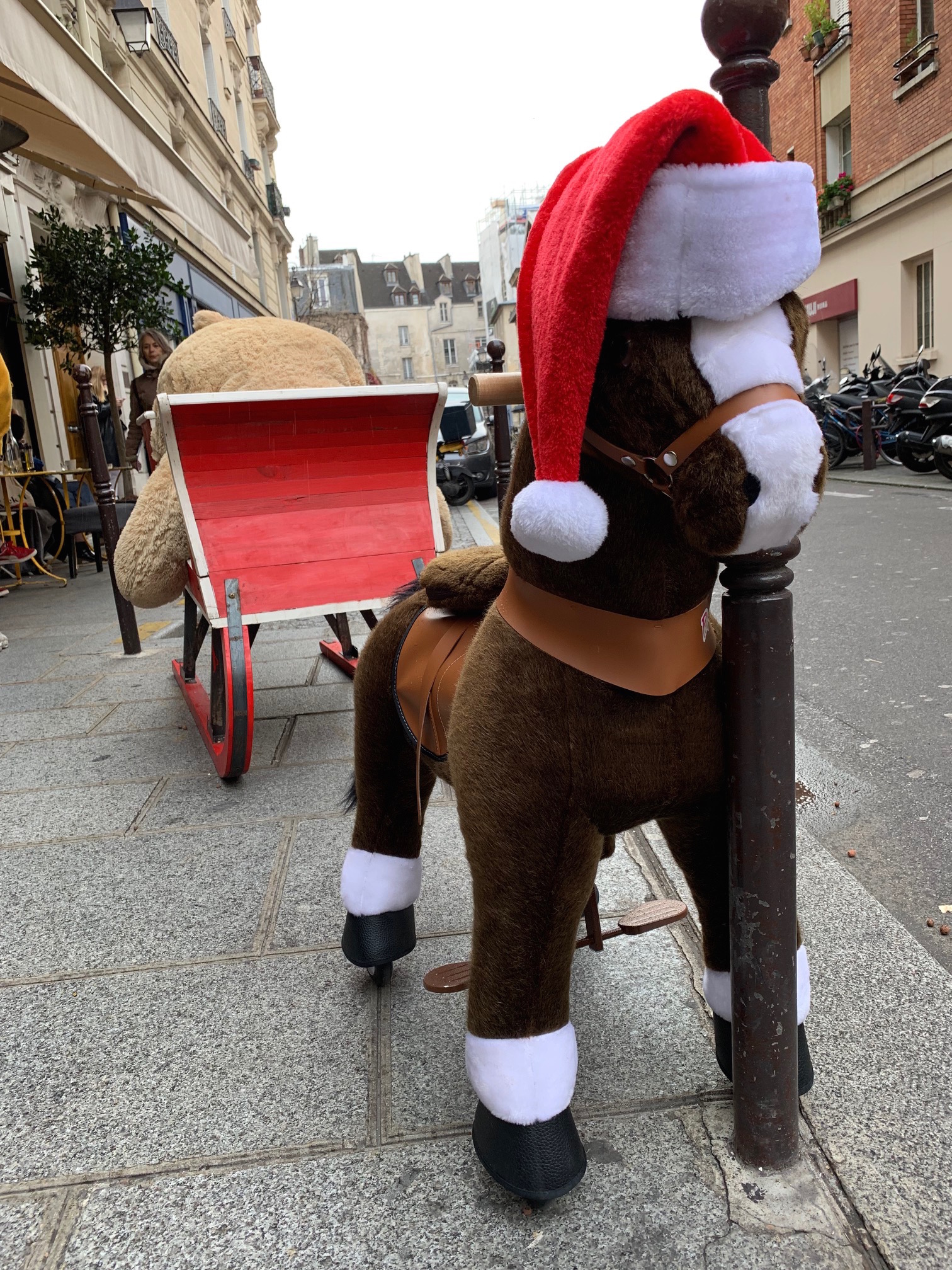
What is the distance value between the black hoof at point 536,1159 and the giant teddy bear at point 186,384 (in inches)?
90.1

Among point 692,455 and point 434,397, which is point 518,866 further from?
point 434,397

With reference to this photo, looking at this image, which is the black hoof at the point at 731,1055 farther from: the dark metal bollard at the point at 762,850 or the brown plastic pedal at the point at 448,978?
the brown plastic pedal at the point at 448,978

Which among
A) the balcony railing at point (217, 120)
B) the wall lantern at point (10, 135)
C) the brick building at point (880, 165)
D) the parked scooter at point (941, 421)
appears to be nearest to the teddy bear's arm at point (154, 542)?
the wall lantern at point (10, 135)

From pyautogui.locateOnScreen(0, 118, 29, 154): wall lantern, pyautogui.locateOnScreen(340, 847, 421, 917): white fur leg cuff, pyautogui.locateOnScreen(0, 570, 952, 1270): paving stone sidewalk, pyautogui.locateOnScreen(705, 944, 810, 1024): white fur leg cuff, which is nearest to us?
pyautogui.locateOnScreen(0, 570, 952, 1270): paving stone sidewalk

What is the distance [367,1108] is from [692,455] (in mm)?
1221

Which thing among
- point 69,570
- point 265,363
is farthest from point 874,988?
point 69,570

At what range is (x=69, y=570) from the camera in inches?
322

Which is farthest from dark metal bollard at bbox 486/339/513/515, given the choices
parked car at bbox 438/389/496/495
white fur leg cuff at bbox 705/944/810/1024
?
parked car at bbox 438/389/496/495

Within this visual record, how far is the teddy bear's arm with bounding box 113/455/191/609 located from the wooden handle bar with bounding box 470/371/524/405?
1.81m

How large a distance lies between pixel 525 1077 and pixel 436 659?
663mm

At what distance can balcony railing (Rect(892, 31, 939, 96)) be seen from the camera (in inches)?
531

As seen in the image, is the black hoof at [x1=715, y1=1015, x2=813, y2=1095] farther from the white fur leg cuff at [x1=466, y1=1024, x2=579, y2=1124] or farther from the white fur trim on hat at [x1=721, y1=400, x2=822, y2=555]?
the white fur trim on hat at [x1=721, y1=400, x2=822, y2=555]

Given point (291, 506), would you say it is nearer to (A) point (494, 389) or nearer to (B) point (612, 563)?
(A) point (494, 389)

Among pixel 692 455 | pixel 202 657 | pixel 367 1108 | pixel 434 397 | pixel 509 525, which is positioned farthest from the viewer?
pixel 202 657
